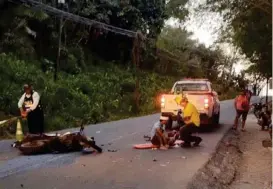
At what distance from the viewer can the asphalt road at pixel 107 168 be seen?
8.28m

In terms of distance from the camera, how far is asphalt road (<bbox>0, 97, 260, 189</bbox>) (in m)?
8.28

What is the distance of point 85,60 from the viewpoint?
34.2 metres

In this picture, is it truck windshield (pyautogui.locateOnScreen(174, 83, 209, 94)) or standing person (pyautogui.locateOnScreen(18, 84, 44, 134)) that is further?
truck windshield (pyautogui.locateOnScreen(174, 83, 209, 94))

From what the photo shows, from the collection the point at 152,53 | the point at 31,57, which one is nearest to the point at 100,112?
the point at 31,57

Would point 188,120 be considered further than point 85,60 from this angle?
No

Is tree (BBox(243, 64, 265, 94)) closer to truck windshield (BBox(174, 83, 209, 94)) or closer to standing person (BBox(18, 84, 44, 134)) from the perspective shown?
truck windshield (BBox(174, 83, 209, 94))

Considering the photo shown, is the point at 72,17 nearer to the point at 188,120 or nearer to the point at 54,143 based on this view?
the point at 188,120

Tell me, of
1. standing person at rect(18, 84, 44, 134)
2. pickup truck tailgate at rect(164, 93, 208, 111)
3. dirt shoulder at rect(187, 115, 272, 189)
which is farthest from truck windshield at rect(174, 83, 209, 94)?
standing person at rect(18, 84, 44, 134)

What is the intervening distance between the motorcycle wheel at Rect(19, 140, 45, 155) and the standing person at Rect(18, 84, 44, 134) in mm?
2358

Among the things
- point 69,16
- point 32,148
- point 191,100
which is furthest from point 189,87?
point 69,16

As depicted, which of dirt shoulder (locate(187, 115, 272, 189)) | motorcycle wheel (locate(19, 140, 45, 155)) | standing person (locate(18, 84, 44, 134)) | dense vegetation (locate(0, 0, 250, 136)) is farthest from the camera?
dense vegetation (locate(0, 0, 250, 136))

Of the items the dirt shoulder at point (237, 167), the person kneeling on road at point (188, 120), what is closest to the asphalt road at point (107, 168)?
the dirt shoulder at point (237, 167)

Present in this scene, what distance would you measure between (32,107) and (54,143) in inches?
97.4

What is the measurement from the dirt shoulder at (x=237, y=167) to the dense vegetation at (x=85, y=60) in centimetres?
535
